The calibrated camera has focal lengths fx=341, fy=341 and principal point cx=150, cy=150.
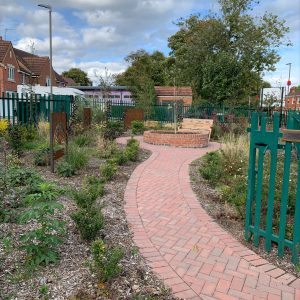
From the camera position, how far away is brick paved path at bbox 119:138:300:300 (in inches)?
111

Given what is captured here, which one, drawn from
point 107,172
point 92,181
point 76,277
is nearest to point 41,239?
point 76,277

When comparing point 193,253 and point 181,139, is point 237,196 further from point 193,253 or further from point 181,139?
point 181,139

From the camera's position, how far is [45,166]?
7133mm

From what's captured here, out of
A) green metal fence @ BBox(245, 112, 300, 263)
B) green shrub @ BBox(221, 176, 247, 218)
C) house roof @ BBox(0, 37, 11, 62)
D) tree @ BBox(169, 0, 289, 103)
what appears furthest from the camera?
house roof @ BBox(0, 37, 11, 62)

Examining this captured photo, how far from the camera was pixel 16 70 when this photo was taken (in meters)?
36.0

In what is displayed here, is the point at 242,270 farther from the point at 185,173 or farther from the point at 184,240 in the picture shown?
the point at 185,173

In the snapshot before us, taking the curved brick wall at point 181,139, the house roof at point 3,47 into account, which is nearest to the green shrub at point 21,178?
the curved brick wall at point 181,139

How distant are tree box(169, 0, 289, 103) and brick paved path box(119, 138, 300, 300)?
2219 centimetres

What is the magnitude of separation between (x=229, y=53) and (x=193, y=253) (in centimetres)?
2642

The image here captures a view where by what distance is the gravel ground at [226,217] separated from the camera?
335 cm

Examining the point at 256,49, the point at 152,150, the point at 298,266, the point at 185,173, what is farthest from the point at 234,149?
the point at 256,49

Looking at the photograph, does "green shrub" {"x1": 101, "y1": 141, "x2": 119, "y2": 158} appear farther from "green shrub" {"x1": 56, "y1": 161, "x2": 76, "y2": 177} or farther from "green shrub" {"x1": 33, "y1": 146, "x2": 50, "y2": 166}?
"green shrub" {"x1": 56, "y1": 161, "x2": 76, "y2": 177}

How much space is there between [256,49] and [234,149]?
23.5 m

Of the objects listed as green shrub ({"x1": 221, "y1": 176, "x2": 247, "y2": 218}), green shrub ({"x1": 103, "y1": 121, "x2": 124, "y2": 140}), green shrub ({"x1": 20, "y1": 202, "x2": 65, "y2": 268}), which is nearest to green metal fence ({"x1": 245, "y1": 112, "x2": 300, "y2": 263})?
green shrub ({"x1": 221, "y1": 176, "x2": 247, "y2": 218})
